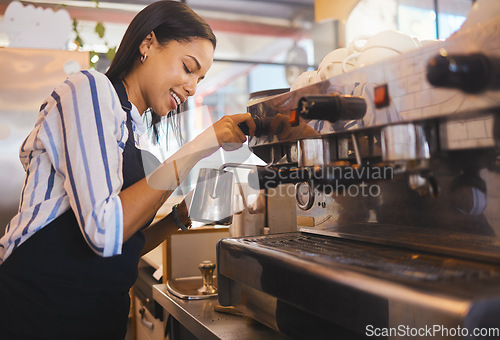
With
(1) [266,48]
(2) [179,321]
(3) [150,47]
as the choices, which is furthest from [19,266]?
(1) [266,48]

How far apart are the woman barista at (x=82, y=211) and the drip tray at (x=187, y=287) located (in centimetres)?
23

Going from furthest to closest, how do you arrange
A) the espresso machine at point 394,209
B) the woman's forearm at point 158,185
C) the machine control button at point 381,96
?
the woman's forearm at point 158,185
the machine control button at point 381,96
the espresso machine at point 394,209

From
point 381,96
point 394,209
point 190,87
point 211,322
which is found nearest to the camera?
point 381,96

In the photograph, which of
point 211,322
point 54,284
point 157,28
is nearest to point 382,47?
point 157,28

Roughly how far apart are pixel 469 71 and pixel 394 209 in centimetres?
33

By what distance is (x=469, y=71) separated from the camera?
0.59 m

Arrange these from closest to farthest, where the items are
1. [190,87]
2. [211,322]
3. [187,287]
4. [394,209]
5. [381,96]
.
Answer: [381,96] → [394,209] → [211,322] → [190,87] → [187,287]

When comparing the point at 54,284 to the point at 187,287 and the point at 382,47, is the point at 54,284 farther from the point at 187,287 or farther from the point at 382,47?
the point at 382,47

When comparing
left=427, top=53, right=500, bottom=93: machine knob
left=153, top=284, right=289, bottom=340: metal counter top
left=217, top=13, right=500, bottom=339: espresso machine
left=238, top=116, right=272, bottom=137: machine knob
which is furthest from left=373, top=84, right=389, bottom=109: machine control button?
left=153, top=284, right=289, bottom=340: metal counter top

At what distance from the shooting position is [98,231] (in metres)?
0.78

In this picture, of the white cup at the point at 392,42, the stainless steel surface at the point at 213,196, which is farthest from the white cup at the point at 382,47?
the stainless steel surface at the point at 213,196

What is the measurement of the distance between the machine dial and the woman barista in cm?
18

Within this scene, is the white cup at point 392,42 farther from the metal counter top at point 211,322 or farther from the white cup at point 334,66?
the metal counter top at point 211,322

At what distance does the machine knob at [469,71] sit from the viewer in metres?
0.59
